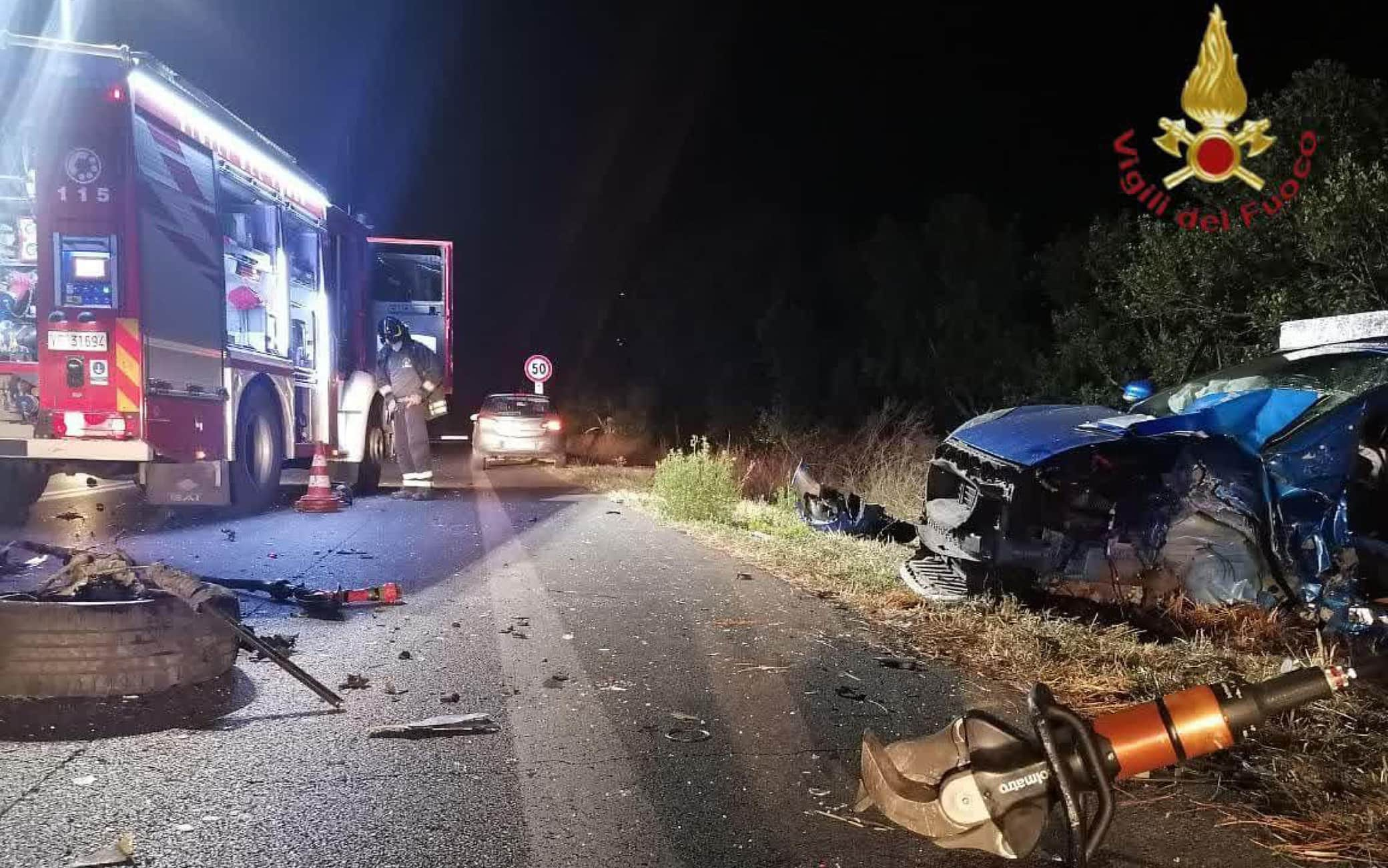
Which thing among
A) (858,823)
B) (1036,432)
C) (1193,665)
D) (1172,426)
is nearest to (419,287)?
(1036,432)

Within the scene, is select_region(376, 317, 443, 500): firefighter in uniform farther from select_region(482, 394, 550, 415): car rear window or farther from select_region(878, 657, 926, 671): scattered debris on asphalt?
select_region(878, 657, 926, 671): scattered debris on asphalt

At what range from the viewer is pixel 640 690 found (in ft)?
14.3

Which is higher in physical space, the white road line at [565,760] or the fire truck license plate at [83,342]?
the fire truck license plate at [83,342]

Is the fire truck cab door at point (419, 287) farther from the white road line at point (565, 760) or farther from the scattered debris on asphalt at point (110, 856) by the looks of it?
the scattered debris on asphalt at point (110, 856)

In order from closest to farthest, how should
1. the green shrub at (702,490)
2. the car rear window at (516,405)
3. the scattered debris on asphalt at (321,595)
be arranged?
1. the scattered debris on asphalt at (321,595)
2. the green shrub at (702,490)
3. the car rear window at (516,405)

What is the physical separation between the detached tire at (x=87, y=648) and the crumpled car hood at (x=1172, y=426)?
164 inches

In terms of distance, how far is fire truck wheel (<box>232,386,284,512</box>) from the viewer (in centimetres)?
992

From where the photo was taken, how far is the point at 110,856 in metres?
2.73

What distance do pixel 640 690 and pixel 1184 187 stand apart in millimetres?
11146

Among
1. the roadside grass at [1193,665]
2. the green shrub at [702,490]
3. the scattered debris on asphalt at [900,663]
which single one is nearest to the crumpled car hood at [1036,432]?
the roadside grass at [1193,665]

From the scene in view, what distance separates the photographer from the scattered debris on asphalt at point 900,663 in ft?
15.6

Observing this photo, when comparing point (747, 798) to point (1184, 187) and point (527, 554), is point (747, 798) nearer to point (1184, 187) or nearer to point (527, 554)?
point (527, 554)

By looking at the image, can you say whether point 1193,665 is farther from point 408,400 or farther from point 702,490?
point 408,400

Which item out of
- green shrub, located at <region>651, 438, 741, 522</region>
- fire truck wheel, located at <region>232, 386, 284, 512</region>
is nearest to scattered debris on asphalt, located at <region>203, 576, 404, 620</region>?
fire truck wheel, located at <region>232, 386, 284, 512</region>
